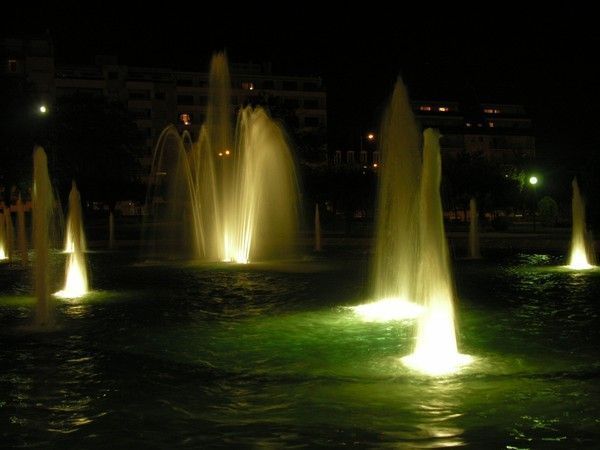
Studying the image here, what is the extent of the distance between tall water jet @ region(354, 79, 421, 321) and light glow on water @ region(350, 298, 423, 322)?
43mm

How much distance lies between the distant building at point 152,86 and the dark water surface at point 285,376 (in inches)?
3589

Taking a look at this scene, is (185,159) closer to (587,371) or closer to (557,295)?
(557,295)

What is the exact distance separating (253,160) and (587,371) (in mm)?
21505

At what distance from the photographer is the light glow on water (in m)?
13.2

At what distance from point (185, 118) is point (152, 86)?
21.2ft

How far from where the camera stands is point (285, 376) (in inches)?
349

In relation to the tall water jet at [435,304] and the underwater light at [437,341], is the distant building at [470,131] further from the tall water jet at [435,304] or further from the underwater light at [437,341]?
the underwater light at [437,341]

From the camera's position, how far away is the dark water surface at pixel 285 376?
6.72 m

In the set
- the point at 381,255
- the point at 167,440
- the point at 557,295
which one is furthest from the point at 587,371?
the point at 381,255

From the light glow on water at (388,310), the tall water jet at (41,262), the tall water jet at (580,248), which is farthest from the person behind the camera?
the tall water jet at (580,248)

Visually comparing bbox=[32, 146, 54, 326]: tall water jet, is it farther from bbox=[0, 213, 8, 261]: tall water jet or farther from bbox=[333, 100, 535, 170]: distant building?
bbox=[333, 100, 535, 170]: distant building

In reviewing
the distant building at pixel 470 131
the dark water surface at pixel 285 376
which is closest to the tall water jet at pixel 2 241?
the dark water surface at pixel 285 376

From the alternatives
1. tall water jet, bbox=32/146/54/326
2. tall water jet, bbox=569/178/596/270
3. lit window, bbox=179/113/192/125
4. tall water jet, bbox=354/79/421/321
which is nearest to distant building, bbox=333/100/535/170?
lit window, bbox=179/113/192/125

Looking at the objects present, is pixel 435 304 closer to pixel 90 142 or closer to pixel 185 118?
pixel 90 142
